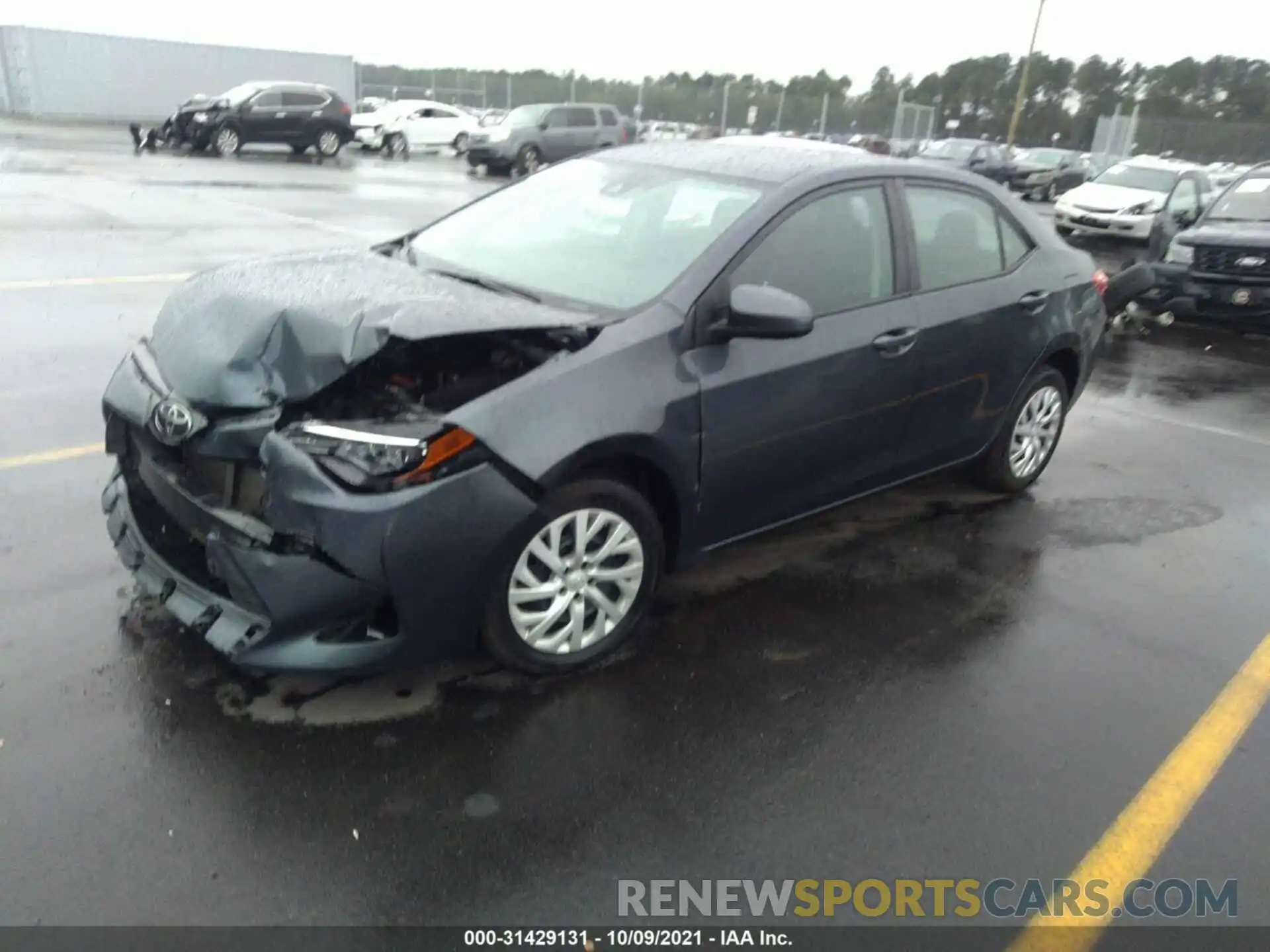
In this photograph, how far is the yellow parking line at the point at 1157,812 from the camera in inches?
104

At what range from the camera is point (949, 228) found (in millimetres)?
4676

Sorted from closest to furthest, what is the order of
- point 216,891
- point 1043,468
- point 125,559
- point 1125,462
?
point 216,891 → point 125,559 → point 1043,468 → point 1125,462

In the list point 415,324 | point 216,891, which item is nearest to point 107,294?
point 415,324

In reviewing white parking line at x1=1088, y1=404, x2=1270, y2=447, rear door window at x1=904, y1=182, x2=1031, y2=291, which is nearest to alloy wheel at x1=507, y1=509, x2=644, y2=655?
rear door window at x1=904, y1=182, x2=1031, y2=291

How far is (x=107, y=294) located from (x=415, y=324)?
6.56 m

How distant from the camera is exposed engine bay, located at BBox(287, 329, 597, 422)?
319cm

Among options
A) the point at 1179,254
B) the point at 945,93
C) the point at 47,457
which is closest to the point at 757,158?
the point at 47,457

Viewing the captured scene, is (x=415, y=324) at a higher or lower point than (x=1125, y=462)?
higher

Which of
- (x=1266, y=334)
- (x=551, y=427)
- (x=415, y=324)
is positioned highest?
(x=415, y=324)

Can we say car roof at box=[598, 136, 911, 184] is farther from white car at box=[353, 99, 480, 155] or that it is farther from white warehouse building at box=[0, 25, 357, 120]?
white warehouse building at box=[0, 25, 357, 120]

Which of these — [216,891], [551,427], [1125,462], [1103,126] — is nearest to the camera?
[216,891]

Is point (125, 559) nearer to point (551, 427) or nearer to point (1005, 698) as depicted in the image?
point (551, 427)

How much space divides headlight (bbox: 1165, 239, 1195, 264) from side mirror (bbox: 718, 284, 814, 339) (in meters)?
8.70

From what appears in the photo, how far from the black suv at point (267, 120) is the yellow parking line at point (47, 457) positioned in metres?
21.3
